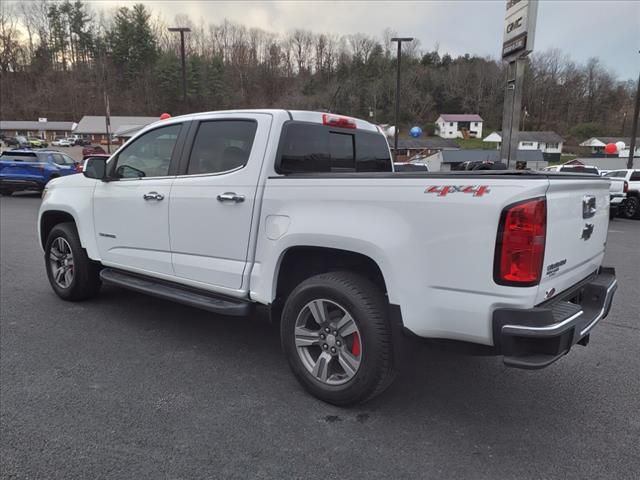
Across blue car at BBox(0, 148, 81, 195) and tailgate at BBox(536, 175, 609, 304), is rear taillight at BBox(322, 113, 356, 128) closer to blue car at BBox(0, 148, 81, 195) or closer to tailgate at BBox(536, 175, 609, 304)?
tailgate at BBox(536, 175, 609, 304)

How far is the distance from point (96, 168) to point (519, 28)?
42.1 feet

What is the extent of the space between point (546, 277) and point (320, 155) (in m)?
1.96

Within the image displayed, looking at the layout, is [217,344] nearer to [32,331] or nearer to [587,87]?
[32,331]

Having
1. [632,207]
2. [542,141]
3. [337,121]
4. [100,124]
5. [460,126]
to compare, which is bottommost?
[632,207]

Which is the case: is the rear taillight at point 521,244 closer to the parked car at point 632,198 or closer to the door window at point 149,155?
the door window at point 149,155

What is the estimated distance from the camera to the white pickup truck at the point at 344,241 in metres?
2.36

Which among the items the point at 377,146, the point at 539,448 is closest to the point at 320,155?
the point at 377,146

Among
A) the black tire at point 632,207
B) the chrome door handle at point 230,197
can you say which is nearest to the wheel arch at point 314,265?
the chrome door handle at point 230,197

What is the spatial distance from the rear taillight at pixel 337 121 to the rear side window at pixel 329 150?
0.04 m

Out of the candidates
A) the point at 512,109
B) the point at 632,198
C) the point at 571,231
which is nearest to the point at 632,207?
the point at 632,198

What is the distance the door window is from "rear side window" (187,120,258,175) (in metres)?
0.30

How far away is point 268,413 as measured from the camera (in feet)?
9.75

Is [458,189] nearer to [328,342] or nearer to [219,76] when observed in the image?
[328,342]

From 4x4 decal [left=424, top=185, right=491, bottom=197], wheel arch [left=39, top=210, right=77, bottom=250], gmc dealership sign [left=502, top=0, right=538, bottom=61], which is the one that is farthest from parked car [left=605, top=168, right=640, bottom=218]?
wheel arch [left=39, top=210, right=77, bottom=250]
